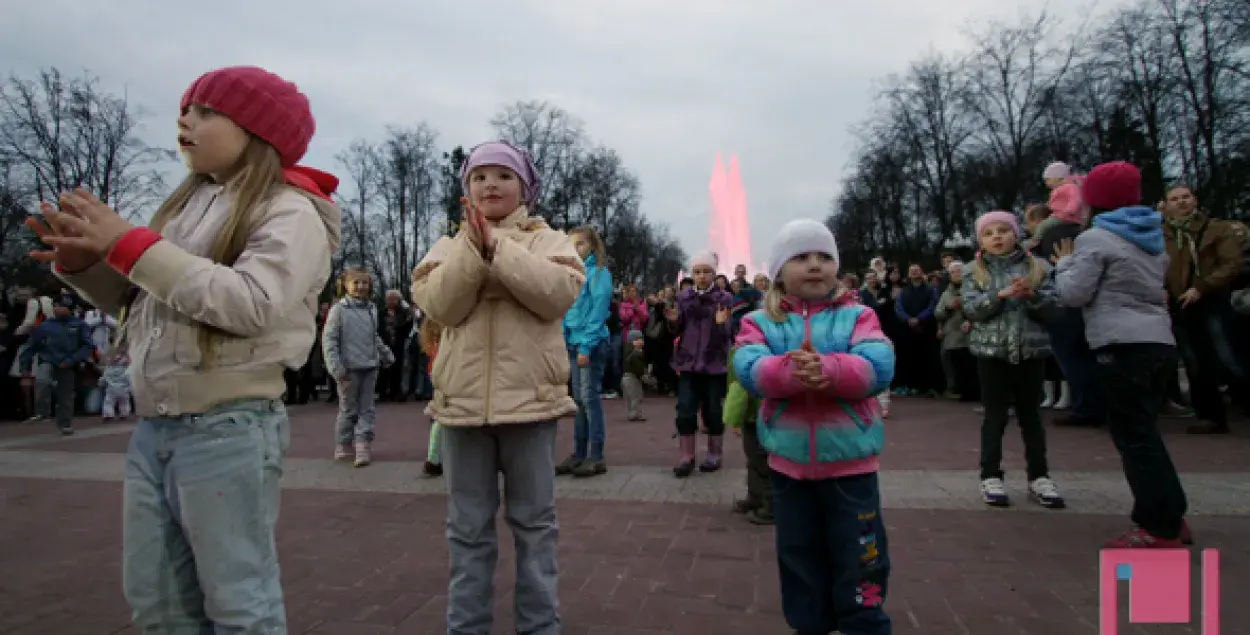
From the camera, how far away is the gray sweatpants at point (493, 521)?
8.20 ft

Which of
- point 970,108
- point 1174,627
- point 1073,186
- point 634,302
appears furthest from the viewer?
point 970,108

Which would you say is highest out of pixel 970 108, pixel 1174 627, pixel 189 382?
pixel 970 108

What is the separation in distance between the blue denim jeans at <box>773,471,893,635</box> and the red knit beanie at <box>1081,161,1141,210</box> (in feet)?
9.10

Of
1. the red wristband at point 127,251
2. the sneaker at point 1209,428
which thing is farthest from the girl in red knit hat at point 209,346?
the sneaker at point 1209,428

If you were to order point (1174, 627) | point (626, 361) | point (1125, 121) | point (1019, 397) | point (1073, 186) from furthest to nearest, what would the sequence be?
1. point (1125, 121)
2. point (626, 361)
3. point (1073, 186)
4. point (1019, 397)
5. point (1174, 627)

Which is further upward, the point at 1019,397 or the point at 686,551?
the point at 1019,397

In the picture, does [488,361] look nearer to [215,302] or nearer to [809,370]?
[215,302]

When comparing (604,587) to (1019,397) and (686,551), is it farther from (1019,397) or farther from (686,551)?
(1019,397)

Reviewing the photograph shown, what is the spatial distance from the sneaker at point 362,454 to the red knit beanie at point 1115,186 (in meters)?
6.38

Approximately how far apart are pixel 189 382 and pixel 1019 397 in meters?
4.83

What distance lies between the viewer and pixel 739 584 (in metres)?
3.35

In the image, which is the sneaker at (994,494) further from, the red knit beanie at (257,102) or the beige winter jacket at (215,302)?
the red knit beanie at (257,102)

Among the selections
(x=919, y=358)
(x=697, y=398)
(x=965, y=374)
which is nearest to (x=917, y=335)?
(x=919, y=358)

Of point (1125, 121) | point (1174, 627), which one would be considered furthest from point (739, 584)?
point (1125, 121)
